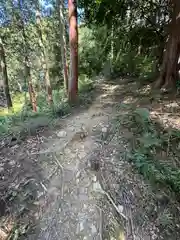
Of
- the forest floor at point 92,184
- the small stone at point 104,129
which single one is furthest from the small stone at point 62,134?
the small stone at point 104,129

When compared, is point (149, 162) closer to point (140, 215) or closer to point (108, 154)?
point (108, 154)

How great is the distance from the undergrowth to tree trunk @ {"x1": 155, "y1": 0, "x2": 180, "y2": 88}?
2.55 metres

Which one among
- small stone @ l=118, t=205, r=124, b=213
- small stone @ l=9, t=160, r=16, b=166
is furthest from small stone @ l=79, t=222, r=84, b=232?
small stone @ l=9, t=160, r=16, b=166

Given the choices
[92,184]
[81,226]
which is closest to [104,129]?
[92,184]

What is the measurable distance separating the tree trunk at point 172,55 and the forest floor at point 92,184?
2.59 meters

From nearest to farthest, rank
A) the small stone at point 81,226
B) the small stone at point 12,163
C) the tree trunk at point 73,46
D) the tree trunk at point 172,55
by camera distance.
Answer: the small stone at point 81,226, the small stone at point 12,163, the tree trunk at point 73,46, the tree trunk at point 172,55

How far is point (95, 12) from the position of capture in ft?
22.7

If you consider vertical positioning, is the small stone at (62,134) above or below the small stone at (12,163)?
above

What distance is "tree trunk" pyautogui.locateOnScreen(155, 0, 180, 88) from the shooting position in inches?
246

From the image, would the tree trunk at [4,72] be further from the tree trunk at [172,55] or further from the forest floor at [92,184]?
the tree trunk at [172,55]

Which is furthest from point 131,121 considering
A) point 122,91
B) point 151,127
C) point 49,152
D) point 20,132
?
point 122,91

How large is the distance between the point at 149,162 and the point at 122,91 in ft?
14.6

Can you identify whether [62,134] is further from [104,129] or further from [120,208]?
[120,208]

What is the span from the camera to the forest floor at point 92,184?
261 cm
